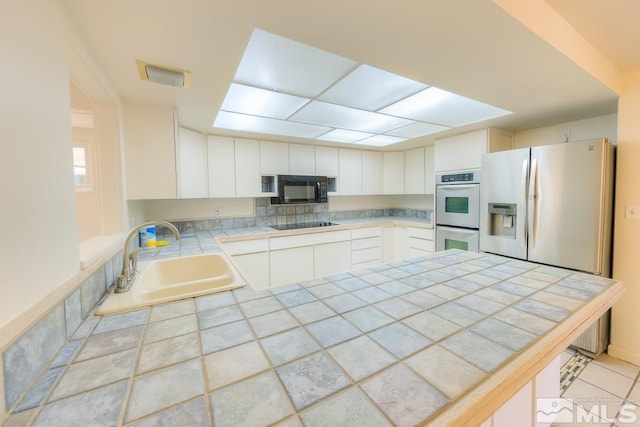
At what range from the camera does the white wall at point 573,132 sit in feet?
7.39

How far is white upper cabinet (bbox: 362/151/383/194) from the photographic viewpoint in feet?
13.2

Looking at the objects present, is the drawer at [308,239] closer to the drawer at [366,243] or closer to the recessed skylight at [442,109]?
the drawer at [366,243]

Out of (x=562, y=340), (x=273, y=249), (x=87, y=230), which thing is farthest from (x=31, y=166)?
(x=273, y=249)

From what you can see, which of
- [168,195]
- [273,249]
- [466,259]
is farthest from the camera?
[273,249]

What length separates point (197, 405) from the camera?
0.48 m

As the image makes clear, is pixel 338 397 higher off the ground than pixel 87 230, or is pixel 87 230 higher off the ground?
pixel 87 230

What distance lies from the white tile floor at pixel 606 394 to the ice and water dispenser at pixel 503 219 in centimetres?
107

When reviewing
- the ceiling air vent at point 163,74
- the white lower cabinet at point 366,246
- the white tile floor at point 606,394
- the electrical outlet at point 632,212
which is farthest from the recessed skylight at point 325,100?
the white tile floor at point 606,394

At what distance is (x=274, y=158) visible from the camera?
10.8 ft

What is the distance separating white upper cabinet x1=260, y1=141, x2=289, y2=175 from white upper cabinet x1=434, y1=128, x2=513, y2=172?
1969mm

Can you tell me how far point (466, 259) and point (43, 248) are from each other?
1876 mm

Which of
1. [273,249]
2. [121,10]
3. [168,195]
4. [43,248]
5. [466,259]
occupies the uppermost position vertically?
[121,10]

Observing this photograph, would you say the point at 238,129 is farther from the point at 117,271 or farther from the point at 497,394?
the point at 497,394

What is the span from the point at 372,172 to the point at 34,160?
382cm
